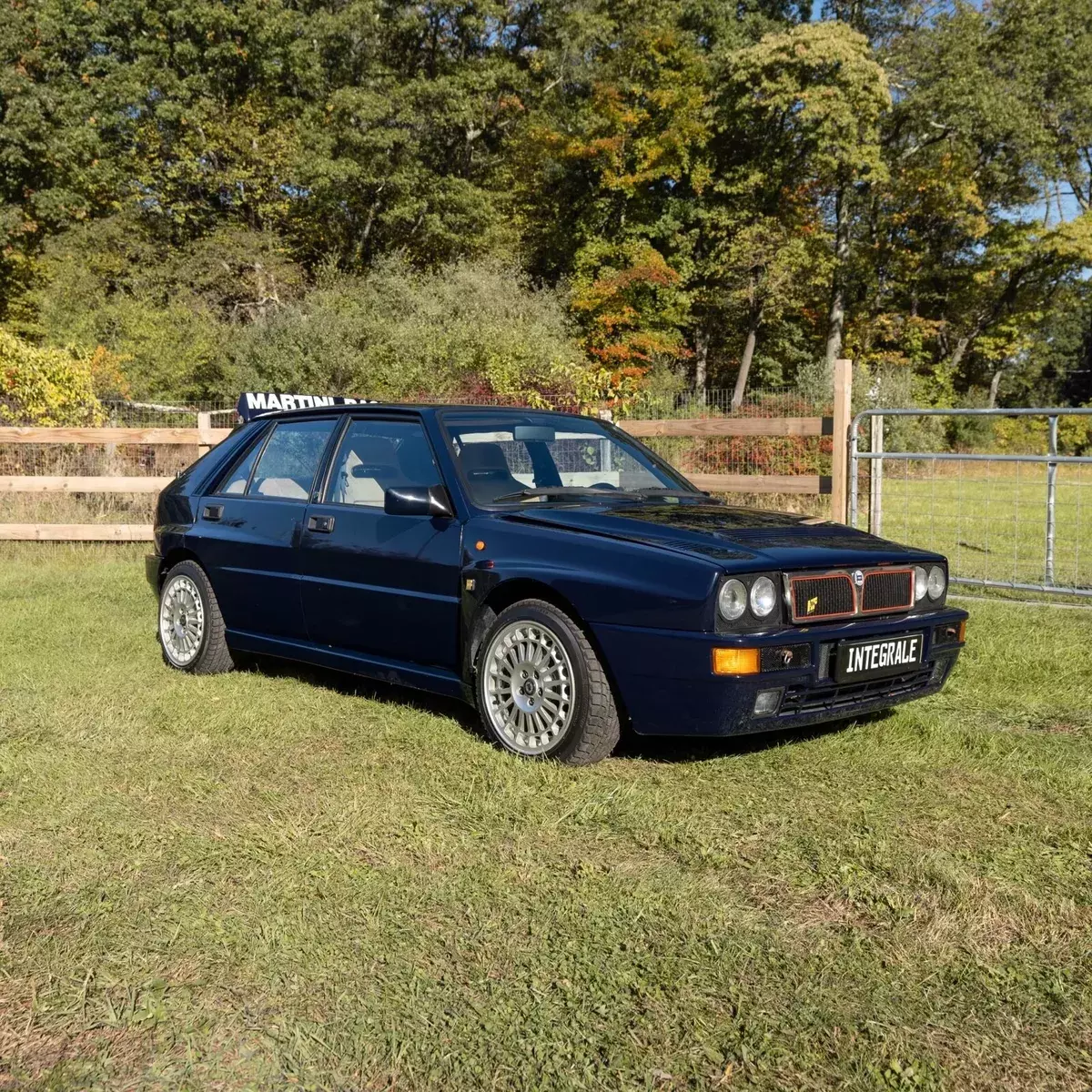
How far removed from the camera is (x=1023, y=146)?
3591 cm

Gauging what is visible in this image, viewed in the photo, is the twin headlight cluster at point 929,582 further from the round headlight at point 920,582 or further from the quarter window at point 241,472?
the quarter window at point 241,472

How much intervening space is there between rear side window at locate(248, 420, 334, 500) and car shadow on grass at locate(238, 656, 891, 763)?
1.07 meters

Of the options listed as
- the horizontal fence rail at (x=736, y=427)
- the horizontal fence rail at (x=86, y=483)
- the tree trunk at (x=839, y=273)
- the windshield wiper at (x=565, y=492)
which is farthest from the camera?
the tree trunk at (x=839, y=273)

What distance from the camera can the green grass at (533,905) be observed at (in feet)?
8.23

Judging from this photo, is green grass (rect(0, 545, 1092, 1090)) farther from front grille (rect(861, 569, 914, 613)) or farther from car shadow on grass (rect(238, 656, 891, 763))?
front grille (rect(861, 569, 914, 613))

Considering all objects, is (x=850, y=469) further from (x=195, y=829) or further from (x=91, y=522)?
(x=91, y=522)

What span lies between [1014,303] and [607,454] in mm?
40987

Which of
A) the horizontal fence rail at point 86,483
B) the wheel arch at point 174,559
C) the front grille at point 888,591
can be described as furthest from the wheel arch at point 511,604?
the horizontal fence rail at point 86,483

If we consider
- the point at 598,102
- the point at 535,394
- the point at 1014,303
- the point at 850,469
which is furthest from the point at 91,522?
the point at 1014,303

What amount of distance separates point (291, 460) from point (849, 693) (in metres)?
3.26

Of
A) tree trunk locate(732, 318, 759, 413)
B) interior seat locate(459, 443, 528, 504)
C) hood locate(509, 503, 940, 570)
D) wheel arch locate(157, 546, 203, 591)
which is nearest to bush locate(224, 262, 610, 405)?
tree trunk locate(732, 318, 759, 413)

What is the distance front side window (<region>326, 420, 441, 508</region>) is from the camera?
557 cm

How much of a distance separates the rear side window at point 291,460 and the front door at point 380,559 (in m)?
0.21

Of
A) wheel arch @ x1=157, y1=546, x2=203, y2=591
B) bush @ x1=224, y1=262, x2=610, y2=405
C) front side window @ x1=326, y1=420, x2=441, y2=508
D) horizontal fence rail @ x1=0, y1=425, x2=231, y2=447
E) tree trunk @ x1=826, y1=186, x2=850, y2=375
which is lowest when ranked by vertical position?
Result: wheel arch @ x1=157, y1=546, x2=203, y2=591
